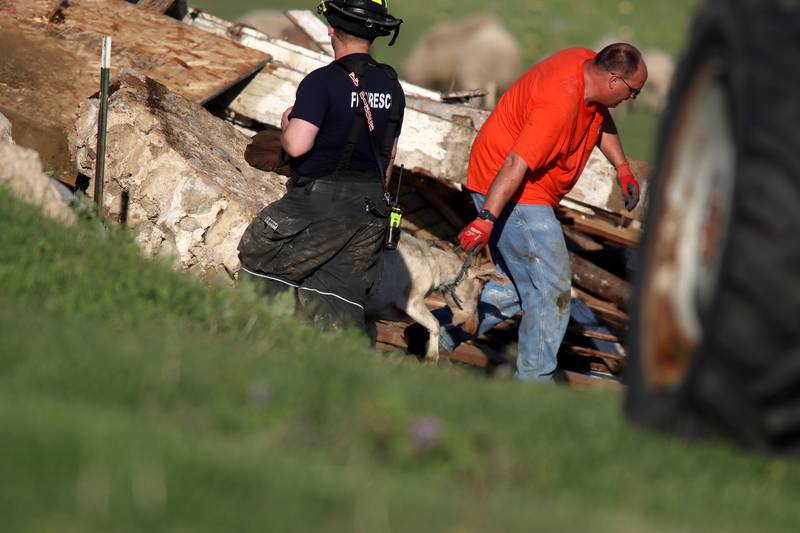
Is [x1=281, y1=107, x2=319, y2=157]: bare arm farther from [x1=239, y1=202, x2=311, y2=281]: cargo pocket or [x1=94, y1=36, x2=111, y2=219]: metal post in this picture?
[x1=94, y1=36, x2=111, y2=219]: metal post

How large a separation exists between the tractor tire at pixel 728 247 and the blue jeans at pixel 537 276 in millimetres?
3790

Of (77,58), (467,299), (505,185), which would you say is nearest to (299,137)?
(505,185)

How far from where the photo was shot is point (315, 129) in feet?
23.0

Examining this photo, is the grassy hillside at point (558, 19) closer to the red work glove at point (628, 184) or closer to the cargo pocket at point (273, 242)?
the red work glove at point (628, 184)

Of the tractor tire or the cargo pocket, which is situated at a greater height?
the tractor tire

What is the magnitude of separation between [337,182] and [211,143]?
234cm

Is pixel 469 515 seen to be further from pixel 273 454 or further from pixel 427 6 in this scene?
pixel 427 6

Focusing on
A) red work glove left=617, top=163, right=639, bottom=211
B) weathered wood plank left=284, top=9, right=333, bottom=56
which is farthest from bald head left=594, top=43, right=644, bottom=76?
weathered wood plank left=284, top=9, right=333, bottom=56

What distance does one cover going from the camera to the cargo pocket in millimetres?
7438

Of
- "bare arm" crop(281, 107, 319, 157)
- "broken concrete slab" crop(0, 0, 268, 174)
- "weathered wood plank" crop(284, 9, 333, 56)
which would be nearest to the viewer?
"bare arm" crop(281, 107, 319, 157)

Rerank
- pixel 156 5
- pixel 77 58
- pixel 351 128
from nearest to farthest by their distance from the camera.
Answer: pixel 351 128 → pixel 77 58 → pixel 156 5

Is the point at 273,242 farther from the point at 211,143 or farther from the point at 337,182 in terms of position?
the point at 211,143

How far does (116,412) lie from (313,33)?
11092mm

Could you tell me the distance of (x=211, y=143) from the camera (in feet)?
30.6
